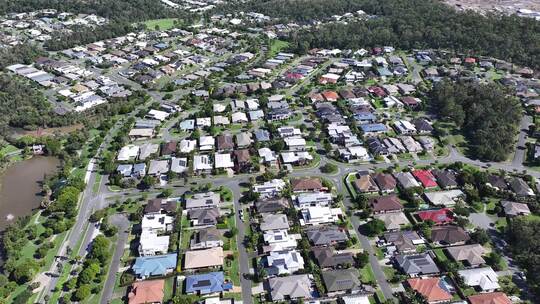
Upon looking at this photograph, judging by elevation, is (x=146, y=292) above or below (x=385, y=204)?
below

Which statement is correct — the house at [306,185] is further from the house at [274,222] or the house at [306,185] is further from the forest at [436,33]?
the forest at [436,33]

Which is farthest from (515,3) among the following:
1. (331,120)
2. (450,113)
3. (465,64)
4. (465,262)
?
(465,262)

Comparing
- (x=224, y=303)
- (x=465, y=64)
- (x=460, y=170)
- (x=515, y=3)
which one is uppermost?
(x=515, y=3)

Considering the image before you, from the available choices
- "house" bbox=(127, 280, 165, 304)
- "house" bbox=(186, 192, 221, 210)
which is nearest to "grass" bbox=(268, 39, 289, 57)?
"house" bbox=(186, 192, 221, 210)

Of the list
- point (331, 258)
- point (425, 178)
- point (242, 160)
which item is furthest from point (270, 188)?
point (425, 178)

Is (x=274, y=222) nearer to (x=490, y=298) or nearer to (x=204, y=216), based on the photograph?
(x=204, y=216)

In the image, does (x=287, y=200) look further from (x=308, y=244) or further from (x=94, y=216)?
(x=94, y=216)

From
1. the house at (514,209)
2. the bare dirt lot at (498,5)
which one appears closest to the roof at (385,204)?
the house at (514,209)
